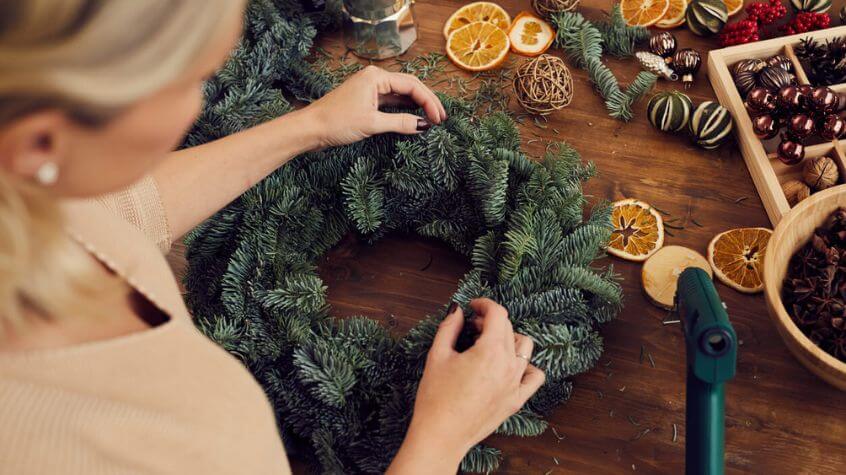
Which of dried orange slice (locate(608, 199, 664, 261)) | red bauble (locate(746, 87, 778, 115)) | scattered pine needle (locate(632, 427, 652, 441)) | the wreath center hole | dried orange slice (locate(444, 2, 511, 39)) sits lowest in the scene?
scattered pine needle (locate(632, 427, 652, 441))

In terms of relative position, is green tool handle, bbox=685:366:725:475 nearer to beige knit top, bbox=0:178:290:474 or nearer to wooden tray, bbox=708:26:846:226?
wooden tray, bbox=708:26:846:226

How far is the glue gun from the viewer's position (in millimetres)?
905

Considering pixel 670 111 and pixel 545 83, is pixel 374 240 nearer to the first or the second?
pixel 545 83

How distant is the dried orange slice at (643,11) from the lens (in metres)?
1.49

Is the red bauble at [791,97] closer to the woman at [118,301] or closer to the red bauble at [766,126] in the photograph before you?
the red bauble at [766,126]

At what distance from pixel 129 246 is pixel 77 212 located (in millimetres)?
66

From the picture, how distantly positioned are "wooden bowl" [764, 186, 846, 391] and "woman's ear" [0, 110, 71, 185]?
0.89 meters

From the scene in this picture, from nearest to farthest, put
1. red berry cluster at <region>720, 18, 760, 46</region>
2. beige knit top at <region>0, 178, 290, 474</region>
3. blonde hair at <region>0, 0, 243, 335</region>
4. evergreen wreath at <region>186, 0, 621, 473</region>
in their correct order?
blonde hair at <region>0, 0, 243, 335</region>
beige knit top at <region>0, 178, 290, 474</region>
evergreen wreath at <region>186, 0, 621, 473</region>
red berry cluster at <region>720, 18, 760, 46</region>

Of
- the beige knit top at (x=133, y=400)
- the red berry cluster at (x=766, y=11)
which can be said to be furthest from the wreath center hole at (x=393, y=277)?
the red berry cluster at (x=766, y=11)

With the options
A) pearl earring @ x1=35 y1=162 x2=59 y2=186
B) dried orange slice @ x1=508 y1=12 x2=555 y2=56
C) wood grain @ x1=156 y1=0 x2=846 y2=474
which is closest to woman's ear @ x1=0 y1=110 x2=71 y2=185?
pearl earring @ x1=35 y1=162 x2=59 y2=186

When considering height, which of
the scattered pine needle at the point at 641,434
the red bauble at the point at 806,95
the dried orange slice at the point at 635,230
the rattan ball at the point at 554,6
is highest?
the rattan ball at the point at 554,6

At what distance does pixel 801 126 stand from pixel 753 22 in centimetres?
29

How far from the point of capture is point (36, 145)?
542mm

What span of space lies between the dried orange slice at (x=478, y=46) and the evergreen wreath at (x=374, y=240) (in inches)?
6.5
